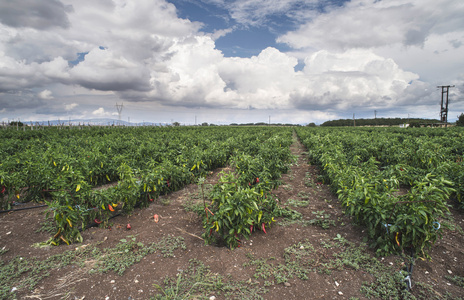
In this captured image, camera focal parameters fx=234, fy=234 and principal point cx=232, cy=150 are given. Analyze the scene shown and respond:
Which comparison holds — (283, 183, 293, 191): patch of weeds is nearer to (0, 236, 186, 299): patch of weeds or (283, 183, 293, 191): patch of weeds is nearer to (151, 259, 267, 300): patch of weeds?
(0, 236, 186, 299): patch of weeds

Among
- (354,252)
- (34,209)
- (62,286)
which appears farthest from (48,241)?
(354,252)

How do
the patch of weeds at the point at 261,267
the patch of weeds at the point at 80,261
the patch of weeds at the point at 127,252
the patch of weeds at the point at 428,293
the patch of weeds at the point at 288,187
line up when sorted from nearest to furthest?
the patch of weeds at the point at 428,293, the patch of weeds at the point at 80,261, the patch of weeds at the point at 261,267, the patch of weeds at the point at 127,252, the patch of weeds at the point at 288,187

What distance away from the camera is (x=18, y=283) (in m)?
3.27

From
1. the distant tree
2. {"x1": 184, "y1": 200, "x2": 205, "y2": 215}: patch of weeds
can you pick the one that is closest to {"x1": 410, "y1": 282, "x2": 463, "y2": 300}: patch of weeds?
{"x1": 184, "y1": 200, "x2": 205, "y2": 215}: patch of weeds

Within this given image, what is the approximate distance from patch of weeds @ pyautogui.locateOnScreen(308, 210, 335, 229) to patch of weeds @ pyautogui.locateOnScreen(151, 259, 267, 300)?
7.66 ft

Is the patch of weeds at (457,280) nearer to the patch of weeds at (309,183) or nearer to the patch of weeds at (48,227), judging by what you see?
the patch of weeds at (309,183)

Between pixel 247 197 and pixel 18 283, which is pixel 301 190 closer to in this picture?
pixel 247 197

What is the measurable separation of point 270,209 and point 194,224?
1.64 m

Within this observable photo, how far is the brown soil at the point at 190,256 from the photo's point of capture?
312 cm

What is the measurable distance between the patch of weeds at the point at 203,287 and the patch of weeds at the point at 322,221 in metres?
2.33

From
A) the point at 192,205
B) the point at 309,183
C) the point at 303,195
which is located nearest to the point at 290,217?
the point at 303,195

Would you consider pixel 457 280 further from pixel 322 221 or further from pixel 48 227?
pixel 48 227

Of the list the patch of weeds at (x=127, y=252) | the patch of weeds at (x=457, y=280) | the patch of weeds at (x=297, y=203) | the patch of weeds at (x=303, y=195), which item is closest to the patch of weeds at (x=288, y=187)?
the patch of weeds at (x=303, y=195)

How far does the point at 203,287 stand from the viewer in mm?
3174
